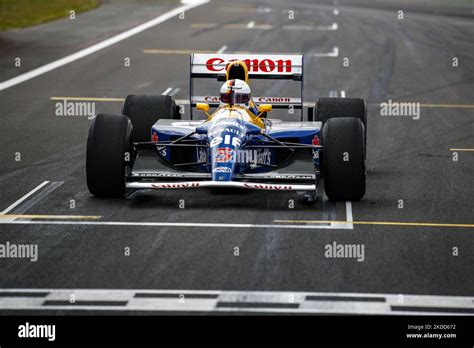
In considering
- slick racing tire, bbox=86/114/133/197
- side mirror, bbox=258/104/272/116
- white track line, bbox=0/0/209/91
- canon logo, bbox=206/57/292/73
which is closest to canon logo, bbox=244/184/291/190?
slick racing tire, bbox=86/114/133/197

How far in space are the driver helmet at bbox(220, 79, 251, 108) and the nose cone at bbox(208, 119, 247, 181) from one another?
85 centimetres

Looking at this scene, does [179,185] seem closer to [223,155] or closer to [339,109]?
[223,155]

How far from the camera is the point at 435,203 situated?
54.2 ft

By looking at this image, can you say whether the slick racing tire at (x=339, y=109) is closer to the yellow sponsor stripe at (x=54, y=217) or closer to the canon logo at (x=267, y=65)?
the canon logo at (x=267, y=65)

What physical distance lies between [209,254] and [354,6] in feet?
152

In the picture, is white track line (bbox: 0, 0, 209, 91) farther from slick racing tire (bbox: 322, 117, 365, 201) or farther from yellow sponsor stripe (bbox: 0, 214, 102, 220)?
slick racing tire (bbox: 322, 117, 365, 201)

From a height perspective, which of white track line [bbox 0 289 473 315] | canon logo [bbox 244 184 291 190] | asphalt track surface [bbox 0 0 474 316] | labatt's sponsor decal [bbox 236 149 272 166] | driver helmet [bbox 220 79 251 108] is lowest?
white track line [bbox 0 289 473 315]

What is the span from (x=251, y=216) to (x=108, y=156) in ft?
7.44

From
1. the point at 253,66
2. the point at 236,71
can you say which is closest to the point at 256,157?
the point at 236,71

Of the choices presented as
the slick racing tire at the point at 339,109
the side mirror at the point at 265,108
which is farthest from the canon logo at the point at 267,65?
the side mirror at the point at 265,108

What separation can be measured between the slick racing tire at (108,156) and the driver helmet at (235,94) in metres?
2.04

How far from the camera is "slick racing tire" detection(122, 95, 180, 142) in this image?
61.8ft

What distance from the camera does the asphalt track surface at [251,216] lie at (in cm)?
1273

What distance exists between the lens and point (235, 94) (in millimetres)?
17469
